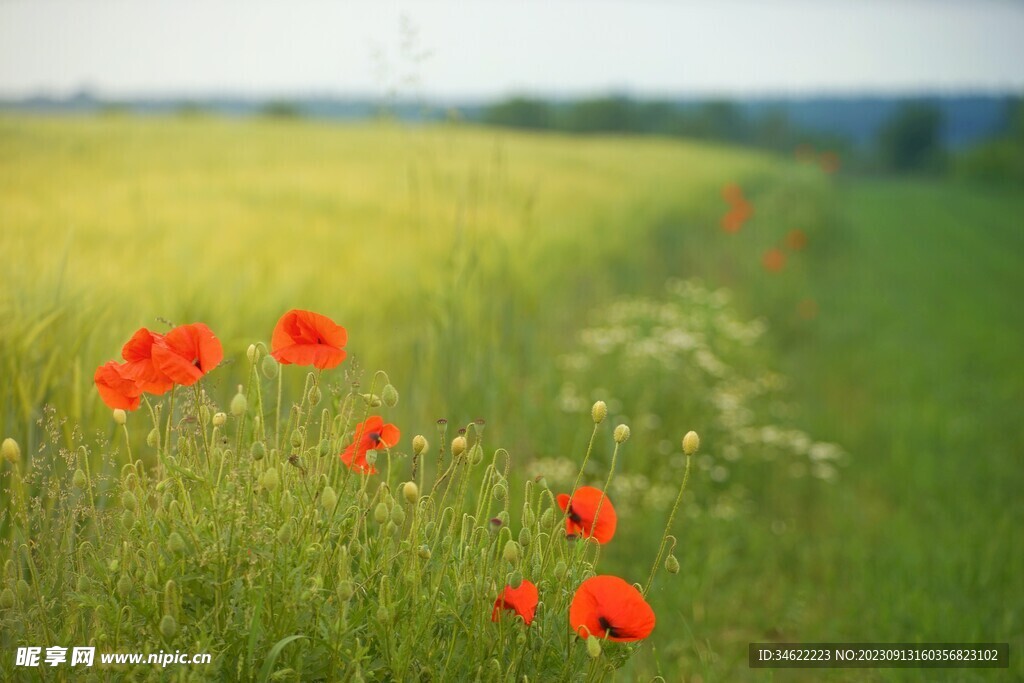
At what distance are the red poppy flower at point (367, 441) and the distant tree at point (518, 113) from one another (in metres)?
2.98

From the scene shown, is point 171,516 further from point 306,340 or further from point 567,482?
point 567,482

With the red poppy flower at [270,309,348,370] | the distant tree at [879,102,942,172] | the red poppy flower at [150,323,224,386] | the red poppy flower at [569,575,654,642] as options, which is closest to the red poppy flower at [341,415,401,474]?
the red poppy flower at [270,309,348,370]

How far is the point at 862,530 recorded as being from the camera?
127 inches

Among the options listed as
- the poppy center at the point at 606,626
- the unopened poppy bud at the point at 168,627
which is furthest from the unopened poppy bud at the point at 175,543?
the poppy center at the point at 606,626

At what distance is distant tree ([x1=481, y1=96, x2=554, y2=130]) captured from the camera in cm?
430

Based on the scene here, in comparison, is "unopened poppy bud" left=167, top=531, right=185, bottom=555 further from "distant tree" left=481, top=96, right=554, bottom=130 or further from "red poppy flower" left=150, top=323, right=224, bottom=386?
"distant tree" left=481, top=96, right=554, bottom=130

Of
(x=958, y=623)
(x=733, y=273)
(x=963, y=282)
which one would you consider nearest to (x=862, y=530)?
(x=958, y=623)

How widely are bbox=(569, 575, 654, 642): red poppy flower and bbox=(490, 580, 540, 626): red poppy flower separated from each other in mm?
58

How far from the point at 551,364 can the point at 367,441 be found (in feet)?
6.99

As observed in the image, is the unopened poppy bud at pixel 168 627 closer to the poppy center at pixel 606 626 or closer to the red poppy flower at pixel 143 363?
the red poppy flower at pixel 143 363

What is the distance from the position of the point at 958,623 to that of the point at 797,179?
12894mm

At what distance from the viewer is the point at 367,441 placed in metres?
1.33

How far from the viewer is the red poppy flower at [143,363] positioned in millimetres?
1232

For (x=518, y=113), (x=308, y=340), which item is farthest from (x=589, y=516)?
(x=518, y=113)
